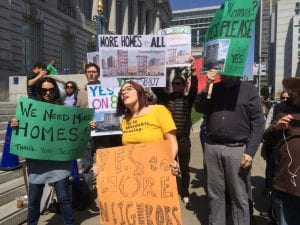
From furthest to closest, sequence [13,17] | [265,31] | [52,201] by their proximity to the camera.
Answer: [265,31] < [13,17] < [52,201]

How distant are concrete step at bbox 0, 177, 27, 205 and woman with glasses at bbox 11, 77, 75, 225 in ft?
4.57

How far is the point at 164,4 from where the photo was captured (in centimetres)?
7088

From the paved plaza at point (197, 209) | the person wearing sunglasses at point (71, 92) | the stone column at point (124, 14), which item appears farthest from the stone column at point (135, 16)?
the person wearing sunglasses at point (71, 92)

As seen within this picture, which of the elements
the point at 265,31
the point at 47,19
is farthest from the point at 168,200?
the point at 265,31

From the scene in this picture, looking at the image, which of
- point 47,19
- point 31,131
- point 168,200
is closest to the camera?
point 168,200

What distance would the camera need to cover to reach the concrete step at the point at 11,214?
17.3 feet

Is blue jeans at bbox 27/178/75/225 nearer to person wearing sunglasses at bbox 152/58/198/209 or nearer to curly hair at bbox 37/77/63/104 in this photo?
curly hair at bbox 37/77/63/104

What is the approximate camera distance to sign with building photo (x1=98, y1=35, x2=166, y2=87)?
225 inches

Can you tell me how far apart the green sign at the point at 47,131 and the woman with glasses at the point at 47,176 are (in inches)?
4.3

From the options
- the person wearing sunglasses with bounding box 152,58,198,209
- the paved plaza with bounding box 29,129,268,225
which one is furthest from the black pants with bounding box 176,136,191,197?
the paved plaza with bounding box 29,129,268,225

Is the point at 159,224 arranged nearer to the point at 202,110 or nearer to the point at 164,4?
the point at 202,110

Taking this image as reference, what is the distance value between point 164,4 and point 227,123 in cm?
6850

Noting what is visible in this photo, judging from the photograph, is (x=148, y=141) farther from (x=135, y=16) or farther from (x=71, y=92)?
(x=135, y=16)

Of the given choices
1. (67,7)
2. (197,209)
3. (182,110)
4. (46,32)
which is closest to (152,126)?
(182,110)
